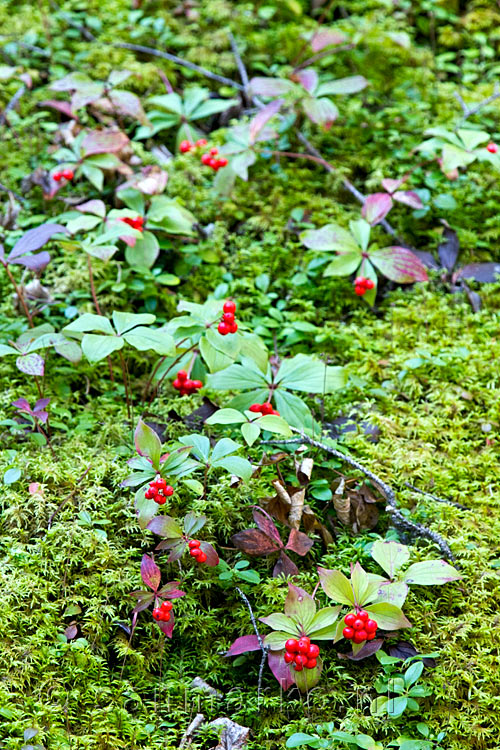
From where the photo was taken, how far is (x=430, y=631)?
2232 millimetres

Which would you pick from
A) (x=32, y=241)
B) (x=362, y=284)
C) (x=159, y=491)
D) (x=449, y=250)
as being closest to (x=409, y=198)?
(x=449, y=250)

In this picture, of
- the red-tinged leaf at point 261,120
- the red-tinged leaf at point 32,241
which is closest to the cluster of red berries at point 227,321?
the red-tinged leaf at point 32,241

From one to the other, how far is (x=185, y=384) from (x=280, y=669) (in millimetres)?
1210

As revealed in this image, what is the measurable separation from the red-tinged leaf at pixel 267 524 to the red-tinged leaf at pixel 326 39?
10.7 ft

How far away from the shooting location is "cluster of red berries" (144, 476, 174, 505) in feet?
7.27

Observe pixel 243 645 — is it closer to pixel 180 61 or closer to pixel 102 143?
pixel 102 143

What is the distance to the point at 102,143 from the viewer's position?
147 inches

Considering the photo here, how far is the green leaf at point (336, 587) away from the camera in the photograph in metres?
2.11

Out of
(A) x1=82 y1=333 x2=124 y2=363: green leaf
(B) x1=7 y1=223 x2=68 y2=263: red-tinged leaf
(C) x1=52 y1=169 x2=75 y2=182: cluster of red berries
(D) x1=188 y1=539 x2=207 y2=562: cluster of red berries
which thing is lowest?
(D) x1=188 y1=539 x2=207 y2=562: cluster of red berries

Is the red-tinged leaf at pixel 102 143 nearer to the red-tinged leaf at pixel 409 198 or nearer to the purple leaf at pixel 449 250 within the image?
the red-tinged leaf at pixel 409 198

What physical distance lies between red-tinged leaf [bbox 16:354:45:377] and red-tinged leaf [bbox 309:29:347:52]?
2925 millimetres

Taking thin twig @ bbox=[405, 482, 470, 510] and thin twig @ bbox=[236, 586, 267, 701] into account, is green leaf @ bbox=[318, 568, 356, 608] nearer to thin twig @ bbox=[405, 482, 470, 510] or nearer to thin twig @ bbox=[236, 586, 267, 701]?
thin twig @ bbox=[236, 586, 267, 701]

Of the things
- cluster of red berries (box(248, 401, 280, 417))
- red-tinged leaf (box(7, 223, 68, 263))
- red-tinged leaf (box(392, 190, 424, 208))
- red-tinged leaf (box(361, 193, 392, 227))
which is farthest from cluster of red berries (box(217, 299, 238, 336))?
red-tinged leaf (box(392, 190, 424, 208))

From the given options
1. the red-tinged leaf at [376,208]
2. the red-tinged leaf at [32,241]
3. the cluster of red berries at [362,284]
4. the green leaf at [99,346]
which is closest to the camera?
the green leaf at [99,346]
